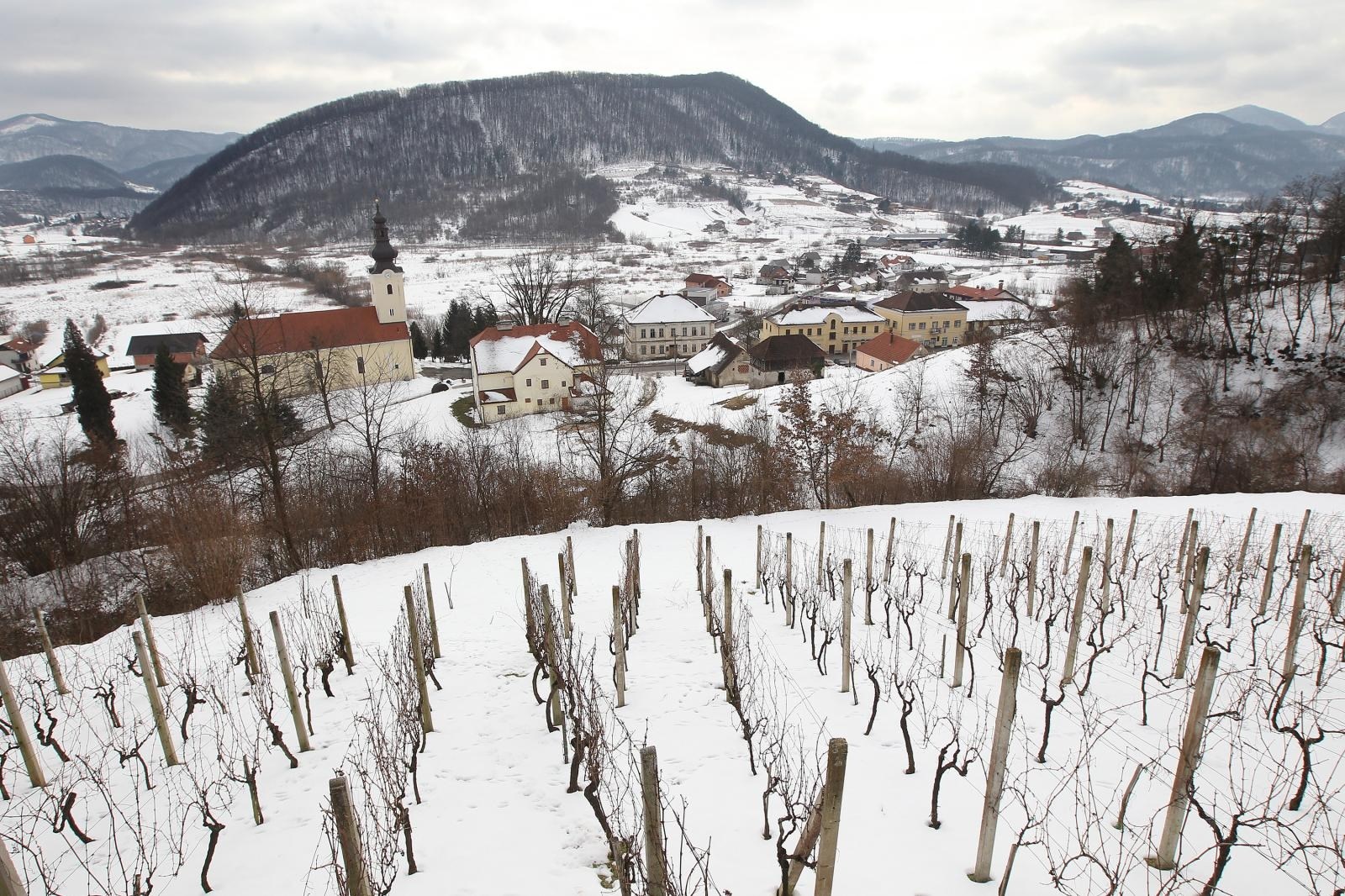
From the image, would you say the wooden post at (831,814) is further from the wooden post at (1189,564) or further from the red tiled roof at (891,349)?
the red tiled roof at (891,349)

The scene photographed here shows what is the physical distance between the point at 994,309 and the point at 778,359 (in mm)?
26979

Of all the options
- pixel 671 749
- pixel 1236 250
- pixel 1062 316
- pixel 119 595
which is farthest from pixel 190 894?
pixel 1236 250

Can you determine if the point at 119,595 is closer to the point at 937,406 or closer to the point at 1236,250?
the point at 937,406

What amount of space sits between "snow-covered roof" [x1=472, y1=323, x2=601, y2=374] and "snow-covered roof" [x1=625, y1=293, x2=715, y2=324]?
15.8 m

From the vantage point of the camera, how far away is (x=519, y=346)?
4231cm

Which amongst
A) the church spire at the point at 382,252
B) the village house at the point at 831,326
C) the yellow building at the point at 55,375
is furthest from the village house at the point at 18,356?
the village house at the point at 831,326

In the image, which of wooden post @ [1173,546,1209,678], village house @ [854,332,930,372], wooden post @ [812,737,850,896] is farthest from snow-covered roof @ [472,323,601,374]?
wooden post @ [812,737,850,896]

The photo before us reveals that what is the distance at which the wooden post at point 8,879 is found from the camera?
3268 millimetres

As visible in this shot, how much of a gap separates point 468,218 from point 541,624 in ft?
521

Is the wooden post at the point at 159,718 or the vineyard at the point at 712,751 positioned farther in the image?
the wooden post at the point at 159,718

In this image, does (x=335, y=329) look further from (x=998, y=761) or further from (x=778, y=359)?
(x=998, y=761)

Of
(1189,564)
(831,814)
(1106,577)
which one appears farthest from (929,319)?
(831,814)

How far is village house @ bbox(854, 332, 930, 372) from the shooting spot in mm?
43281

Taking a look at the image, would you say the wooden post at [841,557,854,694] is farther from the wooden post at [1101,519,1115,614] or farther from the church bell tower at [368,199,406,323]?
the church bell tower at [368,199,406,323]
